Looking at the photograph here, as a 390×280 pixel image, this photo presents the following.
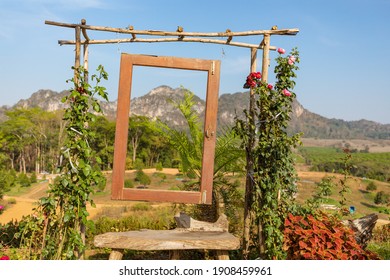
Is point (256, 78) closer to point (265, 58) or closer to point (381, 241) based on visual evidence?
point (265, 58)

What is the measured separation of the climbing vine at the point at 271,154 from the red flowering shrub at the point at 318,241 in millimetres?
129

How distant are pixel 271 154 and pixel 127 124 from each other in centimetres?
169

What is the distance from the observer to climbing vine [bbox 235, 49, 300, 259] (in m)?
4.39

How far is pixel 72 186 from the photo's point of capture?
4.20 meters

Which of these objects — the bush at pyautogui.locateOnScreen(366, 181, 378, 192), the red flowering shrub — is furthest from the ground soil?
the bush at pyautogui.locateOnScreen(366, 181, 378, 192)

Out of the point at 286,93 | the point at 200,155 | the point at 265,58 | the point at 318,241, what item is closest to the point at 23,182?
the point at 200,155

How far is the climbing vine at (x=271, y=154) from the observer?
4.39m

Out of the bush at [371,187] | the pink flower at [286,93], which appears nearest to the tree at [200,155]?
the pink flower at [286,93]

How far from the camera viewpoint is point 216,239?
4.05m

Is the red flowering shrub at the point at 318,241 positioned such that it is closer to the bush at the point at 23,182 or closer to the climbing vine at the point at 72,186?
the climbing vine at the point at 72,186

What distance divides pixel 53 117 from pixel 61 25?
94.9 feet
